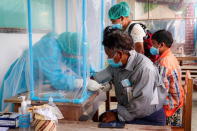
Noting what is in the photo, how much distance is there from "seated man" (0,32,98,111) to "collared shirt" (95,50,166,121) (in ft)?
0.98

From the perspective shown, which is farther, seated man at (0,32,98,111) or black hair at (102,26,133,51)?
seated man at (0,32,98,111)

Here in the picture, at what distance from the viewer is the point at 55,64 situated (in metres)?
1.66

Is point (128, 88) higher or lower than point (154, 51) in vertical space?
lower

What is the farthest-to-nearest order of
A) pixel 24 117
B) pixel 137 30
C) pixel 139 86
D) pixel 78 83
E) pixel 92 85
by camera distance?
1. pixel 137 30
2. pixel 92 85
3. pixel 78 83
4. pixel 139 86
5. pixel 24 117

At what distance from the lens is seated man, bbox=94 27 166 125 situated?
4.69 feet

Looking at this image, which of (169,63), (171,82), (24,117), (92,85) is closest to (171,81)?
(171,82)

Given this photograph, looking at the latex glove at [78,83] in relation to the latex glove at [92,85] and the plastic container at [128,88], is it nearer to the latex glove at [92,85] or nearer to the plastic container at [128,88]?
the latex glove at [92,85]

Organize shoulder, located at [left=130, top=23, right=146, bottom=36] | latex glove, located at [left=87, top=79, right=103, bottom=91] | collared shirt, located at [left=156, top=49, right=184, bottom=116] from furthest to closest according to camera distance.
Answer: shoulder, located at [left=130, top=23, right=146, bottom=36]
collared shirt, located at [left=156, top=49, right=184, bottom=116]
latex glove, located at [left=87, top=79, right=103, bottom=91]

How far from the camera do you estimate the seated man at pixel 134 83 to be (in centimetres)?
143

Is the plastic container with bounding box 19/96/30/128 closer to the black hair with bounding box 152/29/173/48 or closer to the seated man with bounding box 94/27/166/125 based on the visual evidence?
the seated man with bounding box 94/27/166/125

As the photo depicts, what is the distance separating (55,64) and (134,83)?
0.57 metres

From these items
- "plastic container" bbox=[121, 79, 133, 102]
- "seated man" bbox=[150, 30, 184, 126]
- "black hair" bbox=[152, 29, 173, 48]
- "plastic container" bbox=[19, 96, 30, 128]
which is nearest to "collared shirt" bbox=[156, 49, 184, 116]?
"seated man" bbox=[150, 30, 184, 126]

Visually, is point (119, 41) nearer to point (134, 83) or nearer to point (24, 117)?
point (134, 83)

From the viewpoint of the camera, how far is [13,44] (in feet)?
6.85
